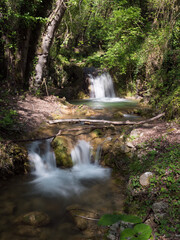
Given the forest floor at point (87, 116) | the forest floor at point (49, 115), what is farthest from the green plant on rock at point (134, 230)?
the forest floor at point (49, 115)

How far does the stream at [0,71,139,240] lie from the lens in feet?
9.98

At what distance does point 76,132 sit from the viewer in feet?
20.5

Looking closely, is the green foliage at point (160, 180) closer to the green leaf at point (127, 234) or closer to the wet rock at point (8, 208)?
the green leaf at point (127, 234)

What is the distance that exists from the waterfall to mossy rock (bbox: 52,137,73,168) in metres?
10.9

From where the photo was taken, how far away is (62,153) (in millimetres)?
5230

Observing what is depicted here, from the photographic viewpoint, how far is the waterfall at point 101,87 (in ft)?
52.5

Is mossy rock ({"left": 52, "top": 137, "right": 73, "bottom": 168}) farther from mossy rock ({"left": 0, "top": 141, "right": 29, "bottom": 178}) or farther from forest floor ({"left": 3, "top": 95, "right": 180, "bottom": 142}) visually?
forest floor ({"left": 3, "top": 95, "right": 180, "bottom": 142})

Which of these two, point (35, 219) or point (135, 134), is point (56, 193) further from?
point (135, 134)

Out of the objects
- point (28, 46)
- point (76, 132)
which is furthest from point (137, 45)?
point (76, 132)

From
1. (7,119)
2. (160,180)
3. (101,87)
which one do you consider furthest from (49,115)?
(101,87)

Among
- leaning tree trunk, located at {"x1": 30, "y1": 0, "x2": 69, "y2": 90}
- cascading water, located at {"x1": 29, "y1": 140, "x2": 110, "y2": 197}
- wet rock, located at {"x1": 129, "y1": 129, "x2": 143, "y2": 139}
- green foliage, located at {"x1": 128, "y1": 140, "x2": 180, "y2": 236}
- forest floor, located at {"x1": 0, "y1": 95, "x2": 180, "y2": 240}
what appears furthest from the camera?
leaning tree trunk, located at {"x1": 30, "y1": 0, "x2": 69, "y2": 90}

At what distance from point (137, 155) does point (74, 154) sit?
6.29 feet

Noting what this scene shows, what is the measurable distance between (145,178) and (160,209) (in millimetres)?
766

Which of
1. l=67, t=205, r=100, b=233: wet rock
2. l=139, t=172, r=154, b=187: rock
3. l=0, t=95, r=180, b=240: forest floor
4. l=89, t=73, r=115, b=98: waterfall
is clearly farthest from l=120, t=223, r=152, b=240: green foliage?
l=89, t=73, r=115, b=98: waterfall
